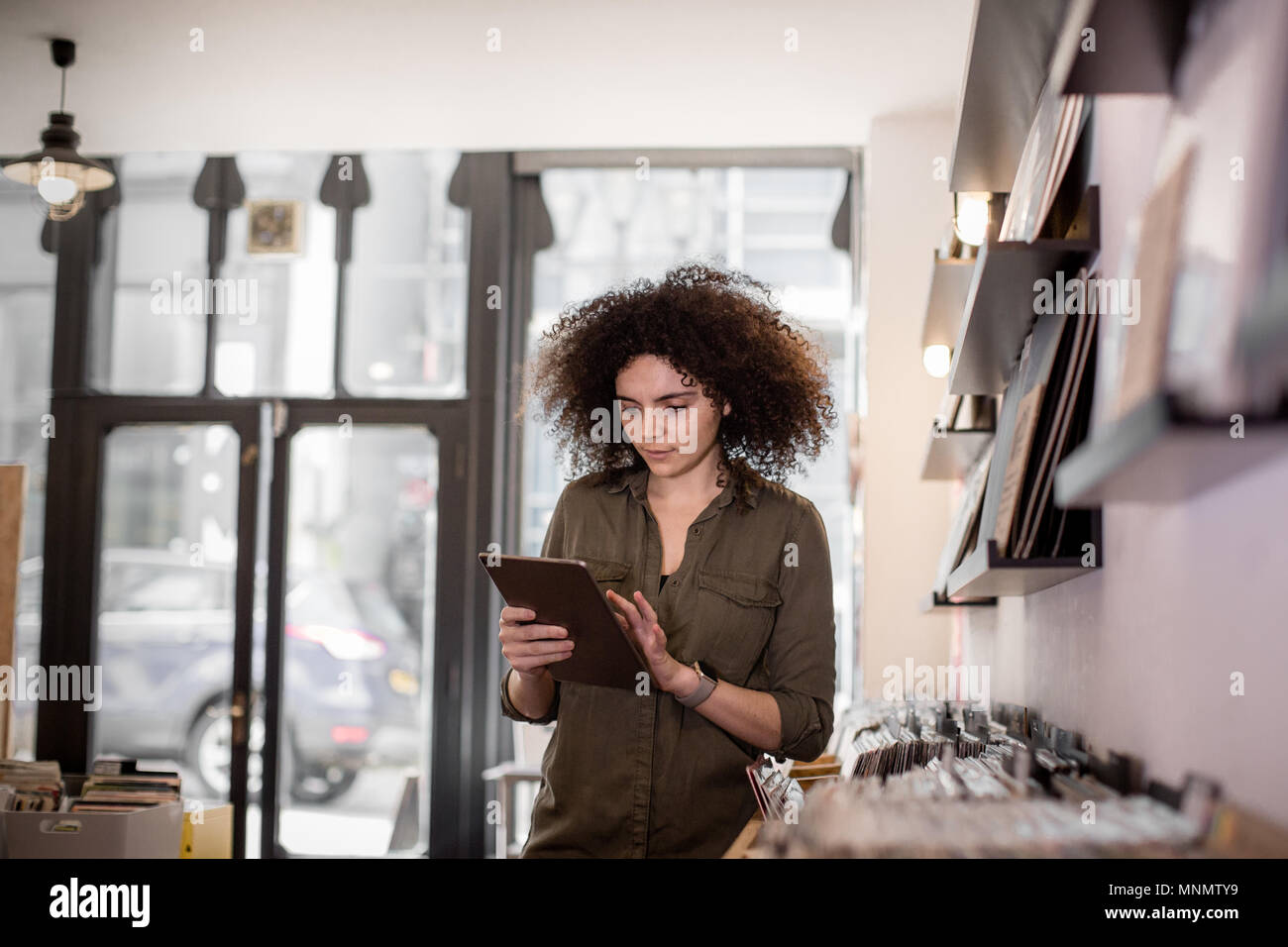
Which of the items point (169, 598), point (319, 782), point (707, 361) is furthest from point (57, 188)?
point (707, 361)

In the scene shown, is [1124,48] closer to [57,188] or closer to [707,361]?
[707,361]

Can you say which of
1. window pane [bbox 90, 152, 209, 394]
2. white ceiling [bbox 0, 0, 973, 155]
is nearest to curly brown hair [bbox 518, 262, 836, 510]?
white ceiling [bbox 0, 0, 973, 155]

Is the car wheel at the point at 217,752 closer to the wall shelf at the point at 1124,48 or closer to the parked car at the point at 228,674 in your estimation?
the parked car at the point at 228,674

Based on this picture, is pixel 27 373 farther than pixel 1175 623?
Yes

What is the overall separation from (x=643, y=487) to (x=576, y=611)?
0.43m

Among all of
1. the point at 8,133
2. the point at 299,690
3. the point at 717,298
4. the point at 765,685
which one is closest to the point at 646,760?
the point at 765,685

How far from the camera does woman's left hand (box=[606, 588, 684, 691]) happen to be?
5.24 feet

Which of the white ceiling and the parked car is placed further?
the parked car

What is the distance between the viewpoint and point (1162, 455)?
2.75ft

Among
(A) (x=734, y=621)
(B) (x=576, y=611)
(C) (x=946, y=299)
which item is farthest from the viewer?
(C) (x=946, y=299)

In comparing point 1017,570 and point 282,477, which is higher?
point 282,477

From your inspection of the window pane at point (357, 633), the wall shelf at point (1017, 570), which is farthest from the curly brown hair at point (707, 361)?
the window pane at point (357, 633)

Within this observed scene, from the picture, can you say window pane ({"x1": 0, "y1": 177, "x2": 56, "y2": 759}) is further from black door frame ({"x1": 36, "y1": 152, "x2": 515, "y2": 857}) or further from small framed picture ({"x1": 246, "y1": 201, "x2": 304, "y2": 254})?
small framed picture ({"x1": 246, "y1": 201, "x2": 304, "y2": 254})

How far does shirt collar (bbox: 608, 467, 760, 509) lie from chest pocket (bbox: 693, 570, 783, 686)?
0.14m
